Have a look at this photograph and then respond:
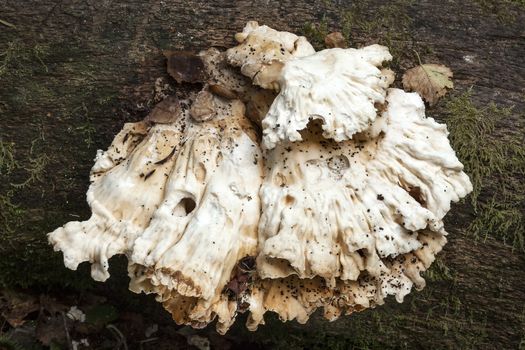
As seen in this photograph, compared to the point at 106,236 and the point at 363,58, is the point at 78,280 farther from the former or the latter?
the point at 363,58

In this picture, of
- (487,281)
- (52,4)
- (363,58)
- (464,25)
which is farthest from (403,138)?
(52,4)

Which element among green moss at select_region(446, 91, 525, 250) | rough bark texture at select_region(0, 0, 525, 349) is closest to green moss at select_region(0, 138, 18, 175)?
rough bark texture at select_region(0, 0, 525, 349)

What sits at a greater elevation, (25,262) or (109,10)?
(109,10)

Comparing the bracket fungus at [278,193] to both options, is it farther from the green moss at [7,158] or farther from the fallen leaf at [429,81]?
the green moss at [7,158]

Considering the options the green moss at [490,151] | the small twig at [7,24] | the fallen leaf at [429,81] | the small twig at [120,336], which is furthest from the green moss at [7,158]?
the green moss at [490,151]

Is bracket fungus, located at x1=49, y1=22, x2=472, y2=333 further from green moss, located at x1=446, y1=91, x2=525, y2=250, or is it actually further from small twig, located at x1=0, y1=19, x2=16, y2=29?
small twig, located at x1=0, y1=19, x2=16, y2=29

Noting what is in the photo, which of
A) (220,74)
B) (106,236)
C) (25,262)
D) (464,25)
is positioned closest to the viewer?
(106,236)

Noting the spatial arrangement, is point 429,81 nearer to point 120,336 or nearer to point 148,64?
point 148,64
